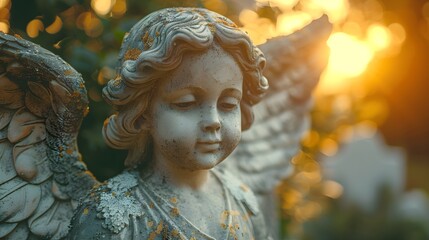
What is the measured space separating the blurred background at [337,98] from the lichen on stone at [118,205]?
1046 mm

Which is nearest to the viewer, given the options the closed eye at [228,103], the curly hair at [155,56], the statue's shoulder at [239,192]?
the curly hair at [155,56]

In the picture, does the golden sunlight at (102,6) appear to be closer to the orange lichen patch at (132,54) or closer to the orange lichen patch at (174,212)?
the orange lichen patch at (132,54)

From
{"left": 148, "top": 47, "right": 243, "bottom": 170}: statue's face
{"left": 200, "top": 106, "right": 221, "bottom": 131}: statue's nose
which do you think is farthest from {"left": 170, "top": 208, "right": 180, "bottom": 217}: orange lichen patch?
{"left": 200, "top": 106, "right": 221, "bottom": 131}: statue's nose

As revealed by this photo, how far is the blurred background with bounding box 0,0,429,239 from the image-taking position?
3.23m

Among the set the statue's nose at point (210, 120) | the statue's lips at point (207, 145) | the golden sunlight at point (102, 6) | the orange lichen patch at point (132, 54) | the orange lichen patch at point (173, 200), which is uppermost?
the golden sunlight at point (102, 6)

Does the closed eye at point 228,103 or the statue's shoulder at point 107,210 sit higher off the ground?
the closed eye at point 228,103

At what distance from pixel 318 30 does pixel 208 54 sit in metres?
1.34

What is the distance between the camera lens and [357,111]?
5.16 m

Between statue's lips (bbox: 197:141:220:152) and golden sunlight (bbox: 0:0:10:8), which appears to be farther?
golden sunlight (bbox: 0:0:10:8)

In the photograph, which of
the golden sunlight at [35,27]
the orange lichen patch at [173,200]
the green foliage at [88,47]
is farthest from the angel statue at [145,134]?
the golden sunlight at [35,27]

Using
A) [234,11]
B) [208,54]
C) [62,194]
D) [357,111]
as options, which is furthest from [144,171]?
[357,111]

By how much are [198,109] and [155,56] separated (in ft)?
0.64

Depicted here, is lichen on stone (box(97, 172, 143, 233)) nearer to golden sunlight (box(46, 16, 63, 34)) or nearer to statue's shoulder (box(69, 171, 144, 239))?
statue's shoulder (box(69, 171, 144, 239))

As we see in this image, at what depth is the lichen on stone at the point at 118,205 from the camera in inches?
80.6
